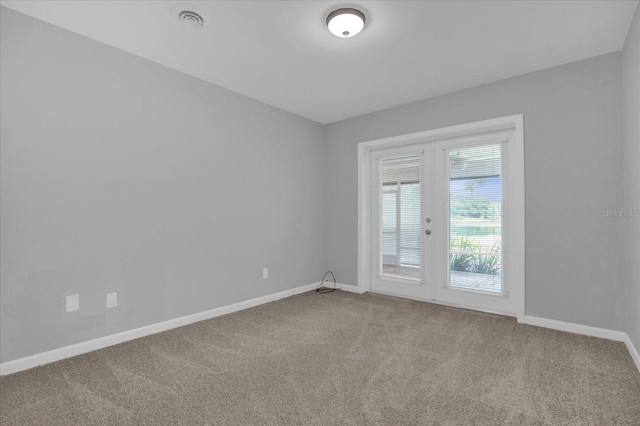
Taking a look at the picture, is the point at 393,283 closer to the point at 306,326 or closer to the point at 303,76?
the point at 306,326

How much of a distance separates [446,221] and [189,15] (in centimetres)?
335

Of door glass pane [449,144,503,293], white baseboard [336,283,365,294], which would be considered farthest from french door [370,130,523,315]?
white baseboard [336,283,365,294]

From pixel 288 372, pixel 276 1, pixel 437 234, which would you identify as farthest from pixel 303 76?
pixel 288 372

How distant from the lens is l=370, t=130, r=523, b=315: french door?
140 inches

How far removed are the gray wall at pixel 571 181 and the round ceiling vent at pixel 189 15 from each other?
290 centimetres

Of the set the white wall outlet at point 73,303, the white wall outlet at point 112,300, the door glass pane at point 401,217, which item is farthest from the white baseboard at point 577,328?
the white wall outlet at point 73,303

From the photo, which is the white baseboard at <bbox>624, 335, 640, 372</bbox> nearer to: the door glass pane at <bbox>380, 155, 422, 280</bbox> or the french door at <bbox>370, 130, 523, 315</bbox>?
the french door at <bbox>370, 130, 523, 315</bbox>

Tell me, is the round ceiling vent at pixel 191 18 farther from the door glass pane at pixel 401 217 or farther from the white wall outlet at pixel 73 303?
the door glass pane at pixel 401 217

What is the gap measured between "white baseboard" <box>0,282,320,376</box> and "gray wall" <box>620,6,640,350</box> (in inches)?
138

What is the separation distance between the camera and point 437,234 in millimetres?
3992

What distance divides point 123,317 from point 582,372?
362 cm

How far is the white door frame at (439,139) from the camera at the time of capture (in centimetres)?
329

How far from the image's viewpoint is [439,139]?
399 centimetres

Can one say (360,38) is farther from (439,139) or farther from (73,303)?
(73,303)
